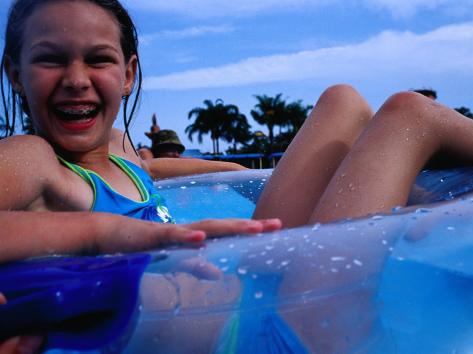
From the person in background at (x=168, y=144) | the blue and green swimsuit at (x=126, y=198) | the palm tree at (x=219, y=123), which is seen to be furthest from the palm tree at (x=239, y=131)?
the blue and green swimsuit at (x=126, y=198)

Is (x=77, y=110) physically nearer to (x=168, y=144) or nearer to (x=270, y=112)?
(x=168, y=144)

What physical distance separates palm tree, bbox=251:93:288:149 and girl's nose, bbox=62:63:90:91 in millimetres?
34686

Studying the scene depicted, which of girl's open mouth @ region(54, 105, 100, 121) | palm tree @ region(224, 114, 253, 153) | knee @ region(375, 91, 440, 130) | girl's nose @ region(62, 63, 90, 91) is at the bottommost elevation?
palm tree @ region(224, 114, 253, 153)

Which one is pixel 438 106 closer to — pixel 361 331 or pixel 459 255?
pixel 459 255

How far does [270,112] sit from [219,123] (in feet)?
12.1

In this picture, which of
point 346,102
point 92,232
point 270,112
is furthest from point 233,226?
point 270,112

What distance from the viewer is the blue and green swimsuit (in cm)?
116

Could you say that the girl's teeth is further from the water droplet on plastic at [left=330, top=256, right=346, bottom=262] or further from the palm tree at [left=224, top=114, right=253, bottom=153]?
the palm tree at [left=224, top=114, right=253, bottom=153]

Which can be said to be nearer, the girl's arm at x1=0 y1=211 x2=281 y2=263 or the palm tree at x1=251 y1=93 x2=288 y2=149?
the girl's arm at x1=0 y1=211 x2=281 y2=263

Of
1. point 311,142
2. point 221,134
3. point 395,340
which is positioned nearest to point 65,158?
point 311,142

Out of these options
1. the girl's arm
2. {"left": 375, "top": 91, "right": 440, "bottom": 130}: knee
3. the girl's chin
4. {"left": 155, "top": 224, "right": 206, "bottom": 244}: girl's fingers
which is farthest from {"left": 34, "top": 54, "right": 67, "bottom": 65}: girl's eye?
{"left": 375, "top": 91, "right": 440, "bottom": 130}: knee

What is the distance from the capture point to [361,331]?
2.40 ft

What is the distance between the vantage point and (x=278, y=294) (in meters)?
0.69

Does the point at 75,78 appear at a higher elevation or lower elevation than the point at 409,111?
higher
